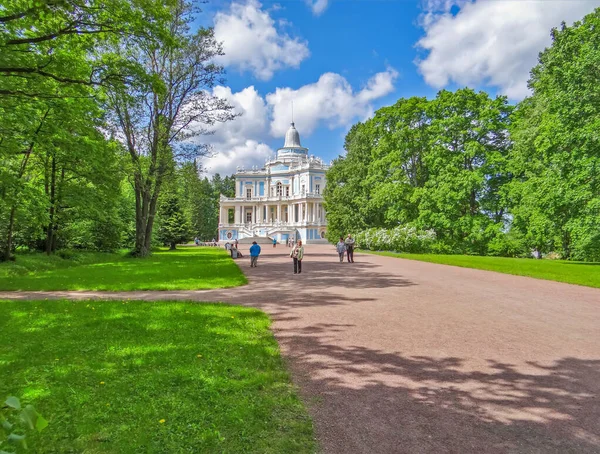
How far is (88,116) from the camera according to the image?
17.6 metres

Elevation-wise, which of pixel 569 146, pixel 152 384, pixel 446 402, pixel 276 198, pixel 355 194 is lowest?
pixel 446 402

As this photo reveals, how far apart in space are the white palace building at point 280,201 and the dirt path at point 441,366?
56.2 metres

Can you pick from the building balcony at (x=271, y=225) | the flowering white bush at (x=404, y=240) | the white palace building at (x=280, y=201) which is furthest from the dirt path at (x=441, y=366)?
the white palace building at (x=280, y=201)

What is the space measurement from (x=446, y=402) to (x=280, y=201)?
70.1m

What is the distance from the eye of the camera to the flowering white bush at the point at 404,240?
30.9 meters

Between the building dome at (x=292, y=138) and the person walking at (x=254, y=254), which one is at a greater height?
the building dome at (x=292, y=138)

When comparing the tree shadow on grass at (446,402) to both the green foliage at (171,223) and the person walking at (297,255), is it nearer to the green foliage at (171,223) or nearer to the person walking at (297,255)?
the person walking at (297,255)

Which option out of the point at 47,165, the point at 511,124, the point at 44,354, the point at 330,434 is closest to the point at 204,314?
the point at 44,354

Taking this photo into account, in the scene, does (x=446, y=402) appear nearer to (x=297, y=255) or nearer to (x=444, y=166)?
(x=297, y=255)

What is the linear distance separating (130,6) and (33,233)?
17.3m

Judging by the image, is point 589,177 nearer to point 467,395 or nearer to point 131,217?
point 467,395

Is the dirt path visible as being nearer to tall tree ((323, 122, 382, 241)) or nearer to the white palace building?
tall tree ((323, 122, 382, 241))

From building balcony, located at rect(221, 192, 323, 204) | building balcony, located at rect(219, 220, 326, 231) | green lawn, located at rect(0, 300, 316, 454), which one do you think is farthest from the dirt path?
building balcony, located at rect(221, 192, 323, 204)

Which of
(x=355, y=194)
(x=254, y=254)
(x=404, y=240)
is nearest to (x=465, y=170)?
(x=404, y=240)
